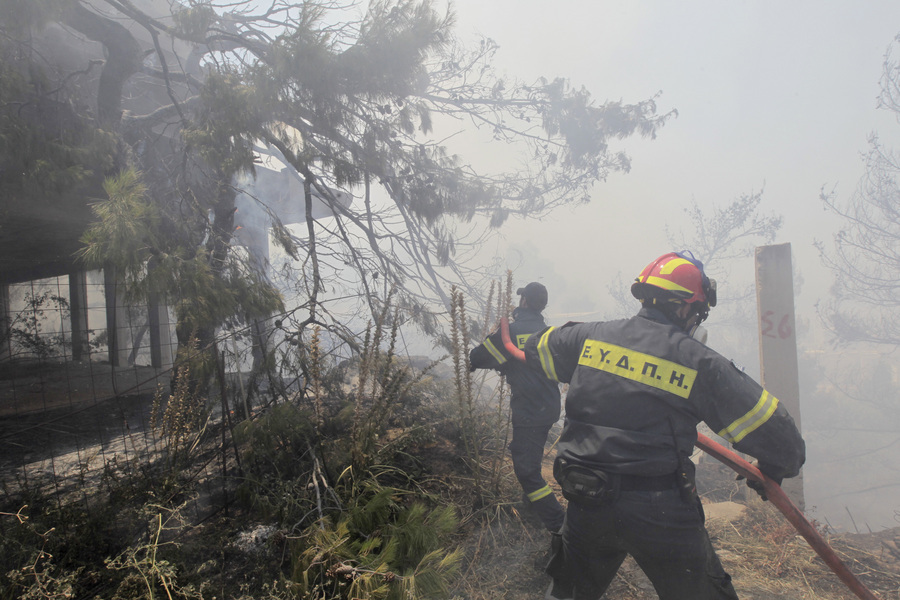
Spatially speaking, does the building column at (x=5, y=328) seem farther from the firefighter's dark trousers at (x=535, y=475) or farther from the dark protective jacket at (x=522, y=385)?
the firefighter's dark trousers at (x=535, y=475)

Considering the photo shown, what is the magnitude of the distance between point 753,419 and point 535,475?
1527mm

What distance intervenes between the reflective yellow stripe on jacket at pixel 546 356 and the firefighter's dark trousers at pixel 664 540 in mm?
737

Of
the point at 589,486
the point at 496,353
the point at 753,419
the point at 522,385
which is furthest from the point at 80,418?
the point at 753,419

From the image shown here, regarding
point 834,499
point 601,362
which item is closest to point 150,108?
point 601,362

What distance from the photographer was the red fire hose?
7.50 feet

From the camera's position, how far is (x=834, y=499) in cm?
1909

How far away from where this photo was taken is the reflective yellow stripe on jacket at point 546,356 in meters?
2.59

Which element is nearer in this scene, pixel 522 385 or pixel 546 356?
pixel 546 356

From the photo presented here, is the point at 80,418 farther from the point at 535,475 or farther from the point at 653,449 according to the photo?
the point at 653,449

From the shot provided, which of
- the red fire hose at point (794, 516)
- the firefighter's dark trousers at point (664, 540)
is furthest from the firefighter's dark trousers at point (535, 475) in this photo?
the red fire hose at point (794, 516)

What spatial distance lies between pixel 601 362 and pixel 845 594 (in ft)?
8.53

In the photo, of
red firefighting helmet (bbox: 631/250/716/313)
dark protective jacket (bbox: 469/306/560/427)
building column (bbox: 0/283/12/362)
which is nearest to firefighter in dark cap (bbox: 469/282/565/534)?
dark protective jacket (bbox: 469/306/560/427)

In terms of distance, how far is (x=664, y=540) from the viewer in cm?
200

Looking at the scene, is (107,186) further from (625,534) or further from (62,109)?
(625,534)
